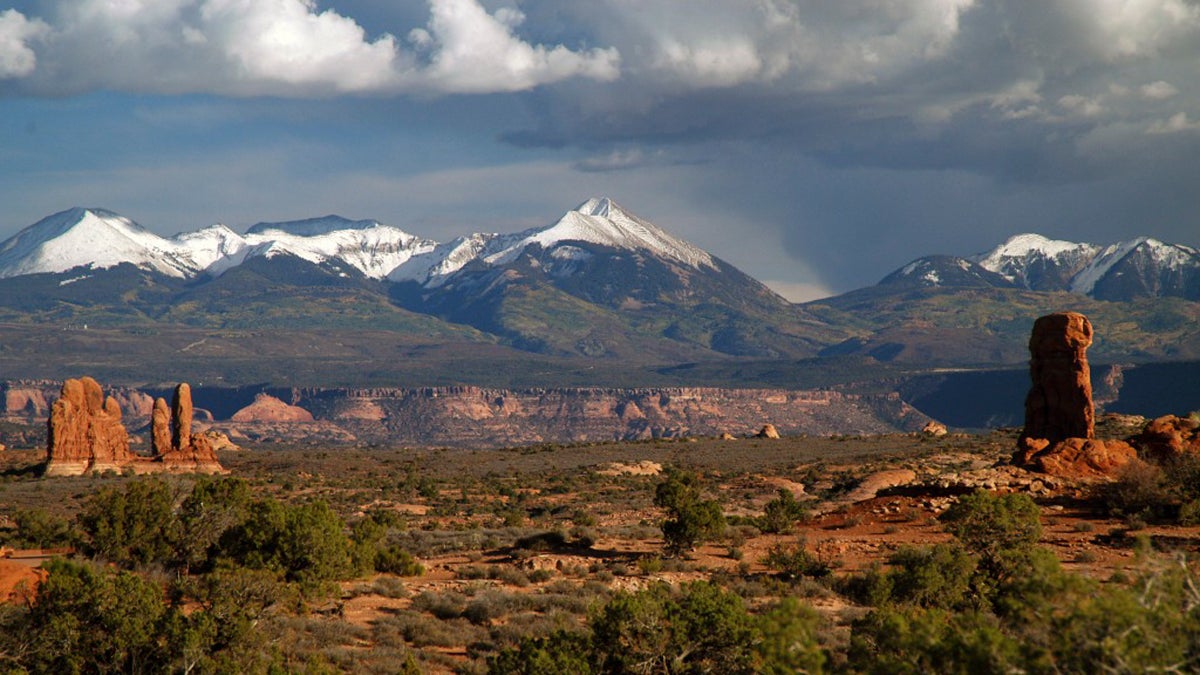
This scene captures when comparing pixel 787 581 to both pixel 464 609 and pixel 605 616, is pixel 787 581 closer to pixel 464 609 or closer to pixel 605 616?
pixel 464 609

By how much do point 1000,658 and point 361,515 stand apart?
43716 millimetres

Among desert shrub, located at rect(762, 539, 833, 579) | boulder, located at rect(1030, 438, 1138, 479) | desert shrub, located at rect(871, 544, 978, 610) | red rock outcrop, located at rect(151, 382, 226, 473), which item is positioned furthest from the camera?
red rock outcrop, located at rect(151, 382, 226, 473)

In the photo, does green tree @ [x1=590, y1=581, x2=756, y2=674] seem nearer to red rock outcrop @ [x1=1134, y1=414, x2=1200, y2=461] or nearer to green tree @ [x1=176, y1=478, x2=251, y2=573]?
green tree @ [x1=176, y1=478, x2=251, y2=573]

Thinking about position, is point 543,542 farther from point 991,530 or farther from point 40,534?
point 40,534

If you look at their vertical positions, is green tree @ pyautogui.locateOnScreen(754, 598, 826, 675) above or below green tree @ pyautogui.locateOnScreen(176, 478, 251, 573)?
above

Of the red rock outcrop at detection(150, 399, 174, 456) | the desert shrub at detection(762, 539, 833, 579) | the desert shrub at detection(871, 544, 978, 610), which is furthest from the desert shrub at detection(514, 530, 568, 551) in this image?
the red rock outcrop at detection(150, 399, 174, 456)

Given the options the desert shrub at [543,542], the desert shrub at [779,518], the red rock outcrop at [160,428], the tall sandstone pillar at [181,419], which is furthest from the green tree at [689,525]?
the red rock outcrop at [160,428]

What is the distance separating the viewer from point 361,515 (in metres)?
54.0

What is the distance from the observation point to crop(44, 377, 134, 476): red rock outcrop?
7762 centimetres

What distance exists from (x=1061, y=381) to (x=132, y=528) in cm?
3465

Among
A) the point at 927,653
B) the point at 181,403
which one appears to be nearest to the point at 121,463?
the point at 181,403

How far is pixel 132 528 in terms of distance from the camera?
33688 mm

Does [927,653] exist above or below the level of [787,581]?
above

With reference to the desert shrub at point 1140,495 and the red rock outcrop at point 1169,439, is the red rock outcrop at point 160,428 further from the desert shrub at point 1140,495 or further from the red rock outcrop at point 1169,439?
the desert shrub at point 1140,495
